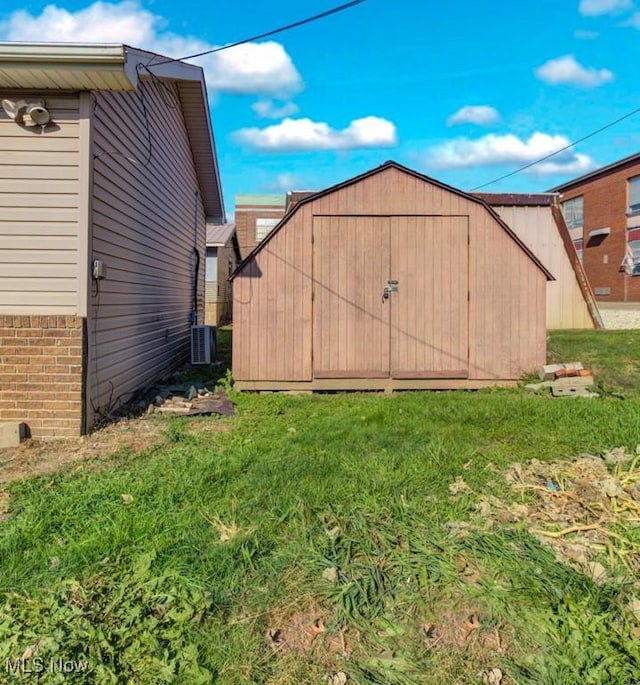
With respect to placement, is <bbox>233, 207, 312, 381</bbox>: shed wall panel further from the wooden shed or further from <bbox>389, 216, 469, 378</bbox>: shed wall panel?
<bbox>389, 216, 469, 378</bbox>: shed wall panel

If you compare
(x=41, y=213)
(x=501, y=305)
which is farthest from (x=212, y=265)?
(x=41, y=213)

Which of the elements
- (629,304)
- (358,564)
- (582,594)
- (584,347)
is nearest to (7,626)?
(358,564)

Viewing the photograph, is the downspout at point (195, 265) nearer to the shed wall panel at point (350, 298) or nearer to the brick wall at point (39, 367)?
the shed wall panel at point (350, 298)

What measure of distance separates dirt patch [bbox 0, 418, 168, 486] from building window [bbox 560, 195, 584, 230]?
35.5 m

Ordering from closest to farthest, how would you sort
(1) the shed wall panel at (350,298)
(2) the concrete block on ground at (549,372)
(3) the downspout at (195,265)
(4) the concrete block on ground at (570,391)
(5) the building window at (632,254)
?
(4) the concrete block on ground at (570,391) → (2) the concrete block on ground at (549,372) → (1) the shed wall panel at (350,298) → (3) the downspout at (195,265) → (5) the building window at (632,254)

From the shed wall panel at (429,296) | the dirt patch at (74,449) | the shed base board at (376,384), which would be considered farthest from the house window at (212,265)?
the dirt patch at (74,449)

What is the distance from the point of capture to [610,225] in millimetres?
31172

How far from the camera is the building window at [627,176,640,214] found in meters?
29.0

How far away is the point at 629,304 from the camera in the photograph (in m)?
28.8

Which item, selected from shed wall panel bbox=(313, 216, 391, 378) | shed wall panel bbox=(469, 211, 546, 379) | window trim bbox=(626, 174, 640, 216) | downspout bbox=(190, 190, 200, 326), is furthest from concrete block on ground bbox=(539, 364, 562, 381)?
window trim bbox=(626, 174, 640, 216)

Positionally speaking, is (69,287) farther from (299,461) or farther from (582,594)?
(582,594)

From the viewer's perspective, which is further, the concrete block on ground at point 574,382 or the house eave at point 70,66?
the concrete block on ground at point 574,382

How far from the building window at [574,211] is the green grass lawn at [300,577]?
113 feet

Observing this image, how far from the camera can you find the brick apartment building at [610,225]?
29.4 m
